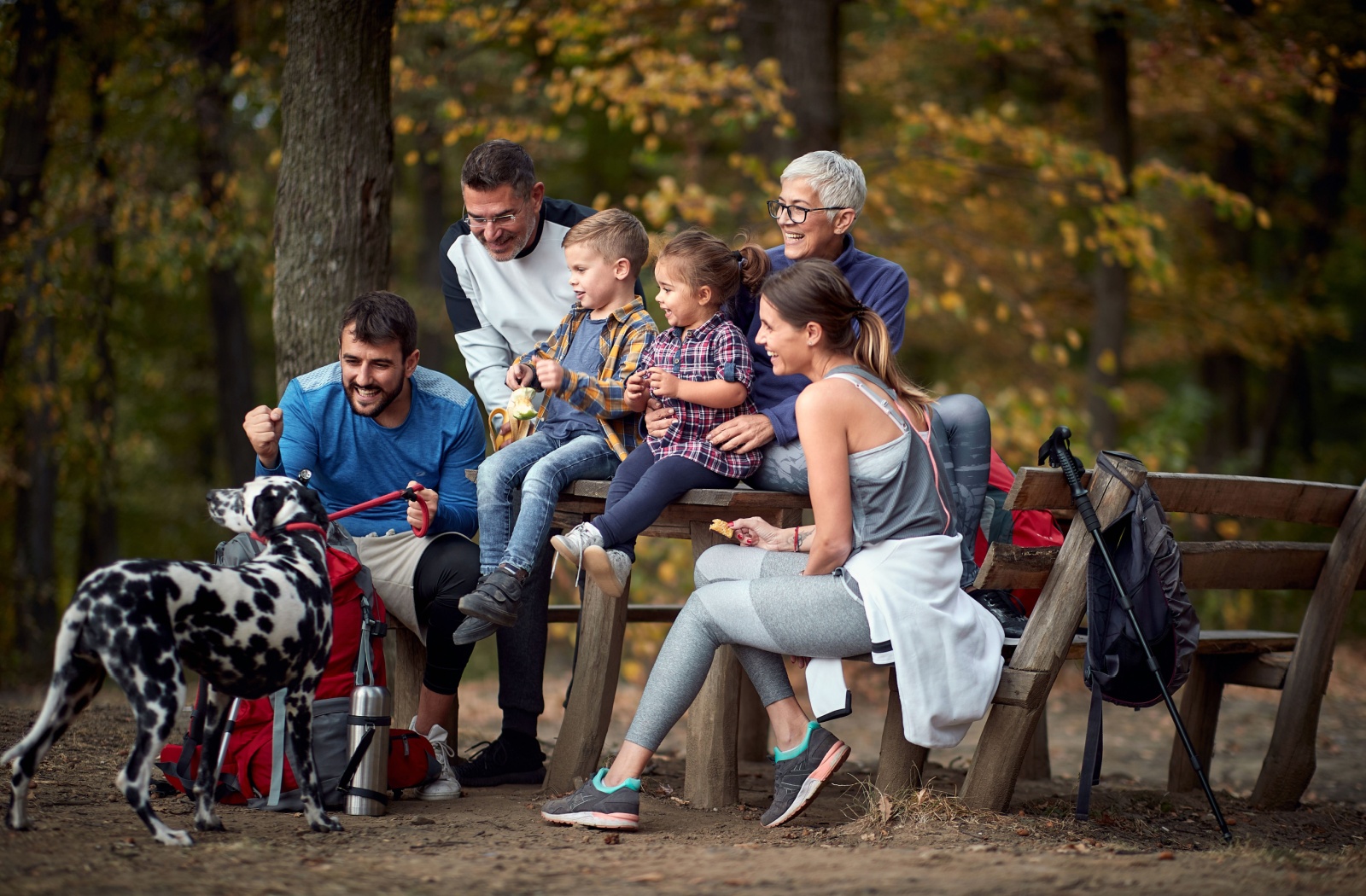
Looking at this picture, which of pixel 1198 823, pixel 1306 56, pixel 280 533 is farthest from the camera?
pixel 1306 56

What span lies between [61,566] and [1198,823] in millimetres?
19622

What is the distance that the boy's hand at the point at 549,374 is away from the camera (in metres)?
4.16

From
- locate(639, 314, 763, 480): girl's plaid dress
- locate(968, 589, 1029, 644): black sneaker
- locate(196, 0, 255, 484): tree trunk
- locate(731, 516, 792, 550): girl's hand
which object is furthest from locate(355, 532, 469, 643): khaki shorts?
locate(196, 0, 255, 484): tree trunk

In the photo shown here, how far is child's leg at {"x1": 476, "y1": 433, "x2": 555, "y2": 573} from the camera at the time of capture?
4309 mm

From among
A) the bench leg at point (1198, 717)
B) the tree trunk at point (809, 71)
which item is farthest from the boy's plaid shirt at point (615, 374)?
the tree trunk at point (809, 71)

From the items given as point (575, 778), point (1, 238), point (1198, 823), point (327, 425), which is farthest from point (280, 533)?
point (1, 238)

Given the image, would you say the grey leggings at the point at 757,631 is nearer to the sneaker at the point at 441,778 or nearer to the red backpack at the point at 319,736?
the sneaker at the point at 441,778

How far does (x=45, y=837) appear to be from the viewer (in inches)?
133

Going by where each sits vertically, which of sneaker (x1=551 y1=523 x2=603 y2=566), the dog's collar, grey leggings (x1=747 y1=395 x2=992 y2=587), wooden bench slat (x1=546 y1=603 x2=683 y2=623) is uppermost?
grey leggings (x1=747 y1=395 x2=992 y2=587)

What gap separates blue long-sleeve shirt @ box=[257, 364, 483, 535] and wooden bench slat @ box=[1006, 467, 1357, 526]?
6.68 feet

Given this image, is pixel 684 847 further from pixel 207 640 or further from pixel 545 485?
pixel 207 640

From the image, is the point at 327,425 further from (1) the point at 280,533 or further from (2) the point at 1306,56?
(2) the point at 1306,56

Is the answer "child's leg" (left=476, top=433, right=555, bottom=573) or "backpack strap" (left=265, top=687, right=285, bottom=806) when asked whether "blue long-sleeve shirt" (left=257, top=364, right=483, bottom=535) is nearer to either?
"child's leg" (left=476, top=433, right=555, bottom=573)

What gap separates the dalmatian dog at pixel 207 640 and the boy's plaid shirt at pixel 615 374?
3.29 ft
